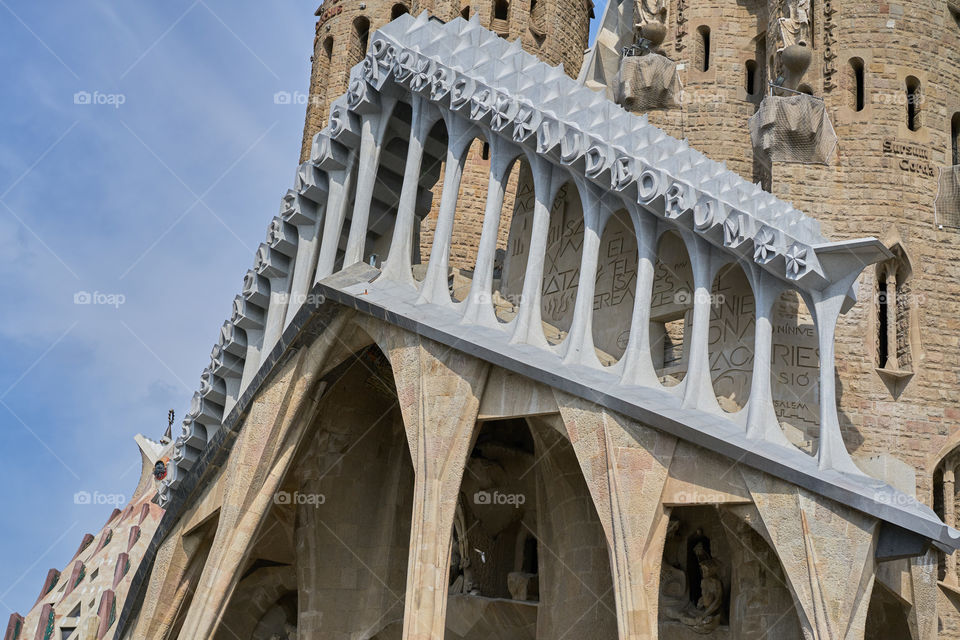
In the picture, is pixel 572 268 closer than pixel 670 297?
No

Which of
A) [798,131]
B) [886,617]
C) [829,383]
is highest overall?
[798,131]

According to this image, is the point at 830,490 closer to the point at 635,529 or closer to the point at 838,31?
the point at 635,529

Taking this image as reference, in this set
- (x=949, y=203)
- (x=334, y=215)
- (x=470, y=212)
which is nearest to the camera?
(x=949, y=203)

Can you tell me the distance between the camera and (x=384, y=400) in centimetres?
2197

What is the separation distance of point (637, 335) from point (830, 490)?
9.80 ft

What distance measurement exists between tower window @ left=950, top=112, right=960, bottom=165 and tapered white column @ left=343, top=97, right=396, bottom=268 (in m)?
7.57

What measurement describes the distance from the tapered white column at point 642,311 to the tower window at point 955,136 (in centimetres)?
545

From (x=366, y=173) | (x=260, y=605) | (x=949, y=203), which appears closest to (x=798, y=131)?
(x=949, y=203)

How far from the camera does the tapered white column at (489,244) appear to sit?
18750 mm

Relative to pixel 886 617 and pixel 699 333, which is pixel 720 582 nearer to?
pixel 886 617

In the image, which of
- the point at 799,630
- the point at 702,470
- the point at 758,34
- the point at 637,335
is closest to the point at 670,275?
the point at 637,335

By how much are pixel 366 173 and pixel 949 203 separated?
25.2ft

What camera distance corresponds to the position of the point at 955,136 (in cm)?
2106

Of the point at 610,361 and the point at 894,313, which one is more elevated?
the point at 894,313
